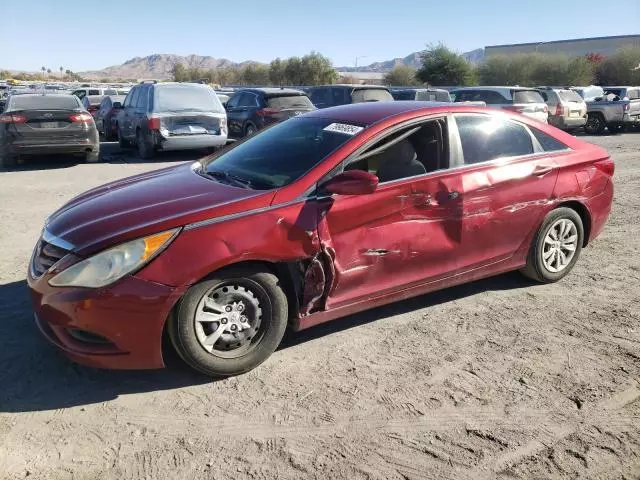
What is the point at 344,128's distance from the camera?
4102 millimetres

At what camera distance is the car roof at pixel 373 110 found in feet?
13.7

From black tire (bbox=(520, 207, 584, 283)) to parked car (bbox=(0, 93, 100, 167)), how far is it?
392 inches

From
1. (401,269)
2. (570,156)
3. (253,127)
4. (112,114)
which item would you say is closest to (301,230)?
(401,269)

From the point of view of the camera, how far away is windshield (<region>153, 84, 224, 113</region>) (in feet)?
41.2

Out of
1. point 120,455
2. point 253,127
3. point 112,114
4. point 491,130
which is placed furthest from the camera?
point 112,114

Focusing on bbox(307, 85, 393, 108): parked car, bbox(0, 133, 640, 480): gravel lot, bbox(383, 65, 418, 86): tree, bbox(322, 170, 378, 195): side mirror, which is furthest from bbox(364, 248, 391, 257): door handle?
bbox(383, 65, 418, 86): tree

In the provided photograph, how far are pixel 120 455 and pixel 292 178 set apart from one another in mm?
1909

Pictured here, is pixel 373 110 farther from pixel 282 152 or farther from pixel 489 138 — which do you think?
pixel 489 138

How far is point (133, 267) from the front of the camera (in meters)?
3.12

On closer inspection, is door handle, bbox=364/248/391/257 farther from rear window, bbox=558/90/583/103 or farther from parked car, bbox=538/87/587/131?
rear window, bbox=558/90/583/103

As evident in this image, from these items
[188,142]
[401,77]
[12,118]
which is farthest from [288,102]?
[401,77]

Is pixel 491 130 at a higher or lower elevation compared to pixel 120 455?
higher

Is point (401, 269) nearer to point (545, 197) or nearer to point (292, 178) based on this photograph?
point (292, 178)

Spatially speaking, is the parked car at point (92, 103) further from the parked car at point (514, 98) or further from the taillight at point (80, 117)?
the parked car at point (514, 98)
